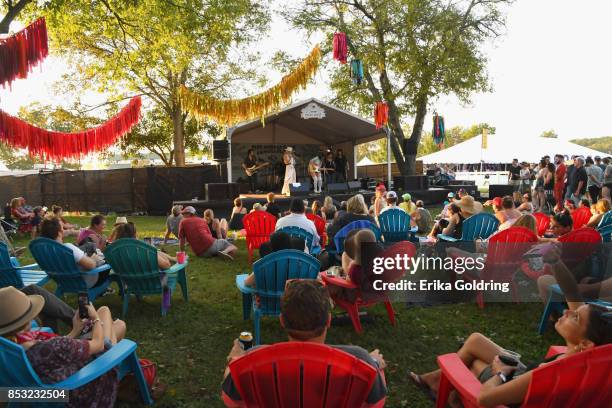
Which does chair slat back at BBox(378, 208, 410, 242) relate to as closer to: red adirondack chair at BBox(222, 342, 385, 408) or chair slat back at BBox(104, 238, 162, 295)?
chair slat back at BBox(104, 238, 162, 295)

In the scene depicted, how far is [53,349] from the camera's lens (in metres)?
2.29

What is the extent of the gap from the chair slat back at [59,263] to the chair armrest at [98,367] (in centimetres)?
221

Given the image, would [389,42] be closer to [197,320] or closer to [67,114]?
[67,114]

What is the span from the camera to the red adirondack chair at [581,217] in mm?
7075

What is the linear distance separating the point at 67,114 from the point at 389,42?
16.5m

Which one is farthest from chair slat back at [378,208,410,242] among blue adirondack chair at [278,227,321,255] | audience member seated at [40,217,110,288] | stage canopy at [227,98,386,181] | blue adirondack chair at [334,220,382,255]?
stage canopy at [227,98,386,181]

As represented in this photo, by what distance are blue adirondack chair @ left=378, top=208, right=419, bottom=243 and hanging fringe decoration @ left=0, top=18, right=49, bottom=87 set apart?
605 cm

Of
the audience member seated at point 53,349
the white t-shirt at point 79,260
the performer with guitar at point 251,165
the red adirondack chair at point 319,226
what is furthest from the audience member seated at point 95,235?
the performer with guitar at point 251,165

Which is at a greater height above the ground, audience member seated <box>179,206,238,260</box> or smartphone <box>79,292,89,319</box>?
smartphone <box>79,292,89,319</box>

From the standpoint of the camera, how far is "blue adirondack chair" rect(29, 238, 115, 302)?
4.49 m

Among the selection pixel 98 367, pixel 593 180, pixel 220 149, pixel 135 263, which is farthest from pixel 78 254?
pixel 593 180

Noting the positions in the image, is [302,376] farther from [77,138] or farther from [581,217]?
[77,138]

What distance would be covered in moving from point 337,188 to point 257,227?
30.6 ft

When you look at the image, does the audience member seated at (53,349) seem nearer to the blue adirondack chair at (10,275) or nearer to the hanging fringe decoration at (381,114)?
the blue adirondack chair at (10,275)
